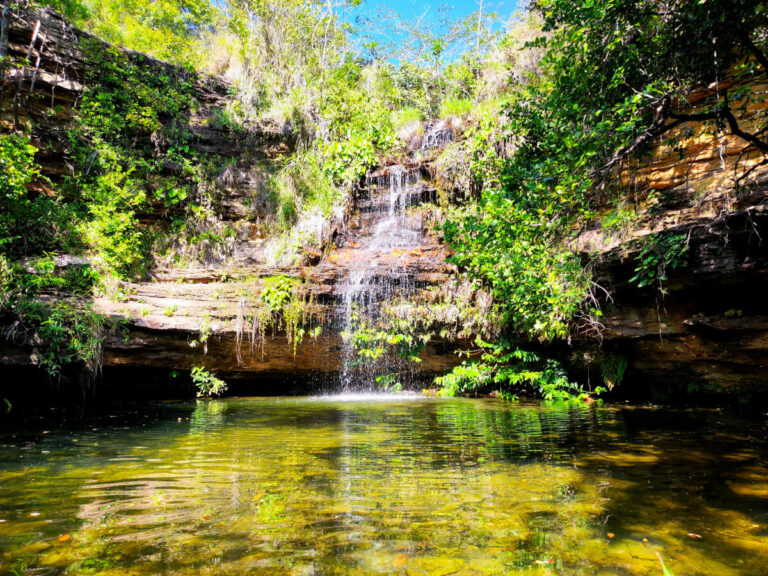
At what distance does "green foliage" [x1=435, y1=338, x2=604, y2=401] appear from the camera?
9094mm

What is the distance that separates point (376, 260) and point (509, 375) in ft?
15.0

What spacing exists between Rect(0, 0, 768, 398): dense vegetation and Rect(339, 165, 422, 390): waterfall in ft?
2.98

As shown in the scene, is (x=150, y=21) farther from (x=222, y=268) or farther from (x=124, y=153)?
(x=222, y=268)

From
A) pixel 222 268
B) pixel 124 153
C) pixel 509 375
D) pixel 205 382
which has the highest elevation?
pixel 124 153

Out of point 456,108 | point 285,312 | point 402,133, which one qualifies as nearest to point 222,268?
point 285,312

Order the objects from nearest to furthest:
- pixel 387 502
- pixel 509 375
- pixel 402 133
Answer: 1. pixel 387 502
2. pixel 509 375
3. pixel 402 133

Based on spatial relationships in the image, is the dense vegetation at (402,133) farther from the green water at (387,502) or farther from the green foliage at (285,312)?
the green water at (387,502)

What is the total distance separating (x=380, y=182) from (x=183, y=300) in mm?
7587

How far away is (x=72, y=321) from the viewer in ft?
26.3

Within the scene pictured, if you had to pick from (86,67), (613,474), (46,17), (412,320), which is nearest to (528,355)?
(412,320)

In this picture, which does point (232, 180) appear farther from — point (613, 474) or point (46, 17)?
point (613, 474)

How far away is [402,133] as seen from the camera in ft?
51.7

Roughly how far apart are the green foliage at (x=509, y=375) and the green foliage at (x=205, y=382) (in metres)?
5.27

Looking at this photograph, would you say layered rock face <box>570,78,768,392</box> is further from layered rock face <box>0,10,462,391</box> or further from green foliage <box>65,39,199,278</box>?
green foliage <box>65,39,199,278</box>
